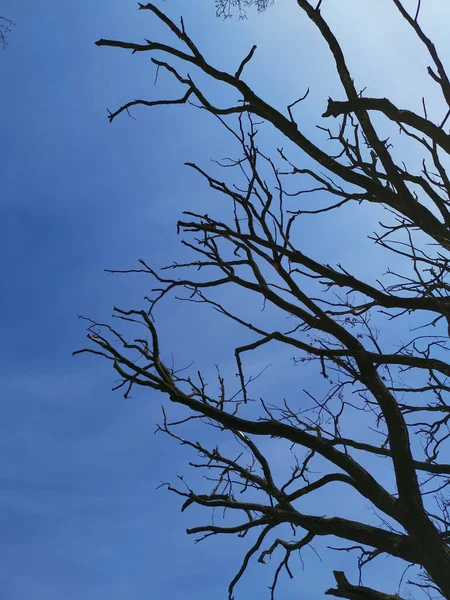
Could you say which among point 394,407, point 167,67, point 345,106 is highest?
point 167,67

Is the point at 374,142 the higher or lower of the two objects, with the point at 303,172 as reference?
lower

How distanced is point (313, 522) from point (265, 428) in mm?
983

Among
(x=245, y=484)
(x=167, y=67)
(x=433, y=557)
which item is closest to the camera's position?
(x=167, y=67)

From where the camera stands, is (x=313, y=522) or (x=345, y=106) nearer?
(x=345, y=106)

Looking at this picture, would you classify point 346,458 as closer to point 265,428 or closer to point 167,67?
point 265,428

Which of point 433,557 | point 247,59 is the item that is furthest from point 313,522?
point 247,59

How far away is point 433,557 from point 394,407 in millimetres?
1393

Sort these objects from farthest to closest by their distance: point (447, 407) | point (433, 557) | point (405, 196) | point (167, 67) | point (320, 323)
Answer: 1. point (320, 323)
2. point (447, 407)
3. point (433, 557)
4. point (167, 67)
5. point (405, 196)

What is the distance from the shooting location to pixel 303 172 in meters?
4.50

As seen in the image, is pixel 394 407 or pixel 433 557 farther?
pixel 394 407

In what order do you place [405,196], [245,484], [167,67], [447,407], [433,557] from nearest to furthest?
[405,196] → [167,67] → [433,557] → [447,407] → [245,484]

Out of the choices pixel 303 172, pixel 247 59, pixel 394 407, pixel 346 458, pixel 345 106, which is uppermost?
pixel 247 59

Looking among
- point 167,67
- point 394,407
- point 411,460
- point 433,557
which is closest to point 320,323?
point 394,407

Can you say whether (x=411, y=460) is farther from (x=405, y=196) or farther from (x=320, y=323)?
(x=405, y=196)
